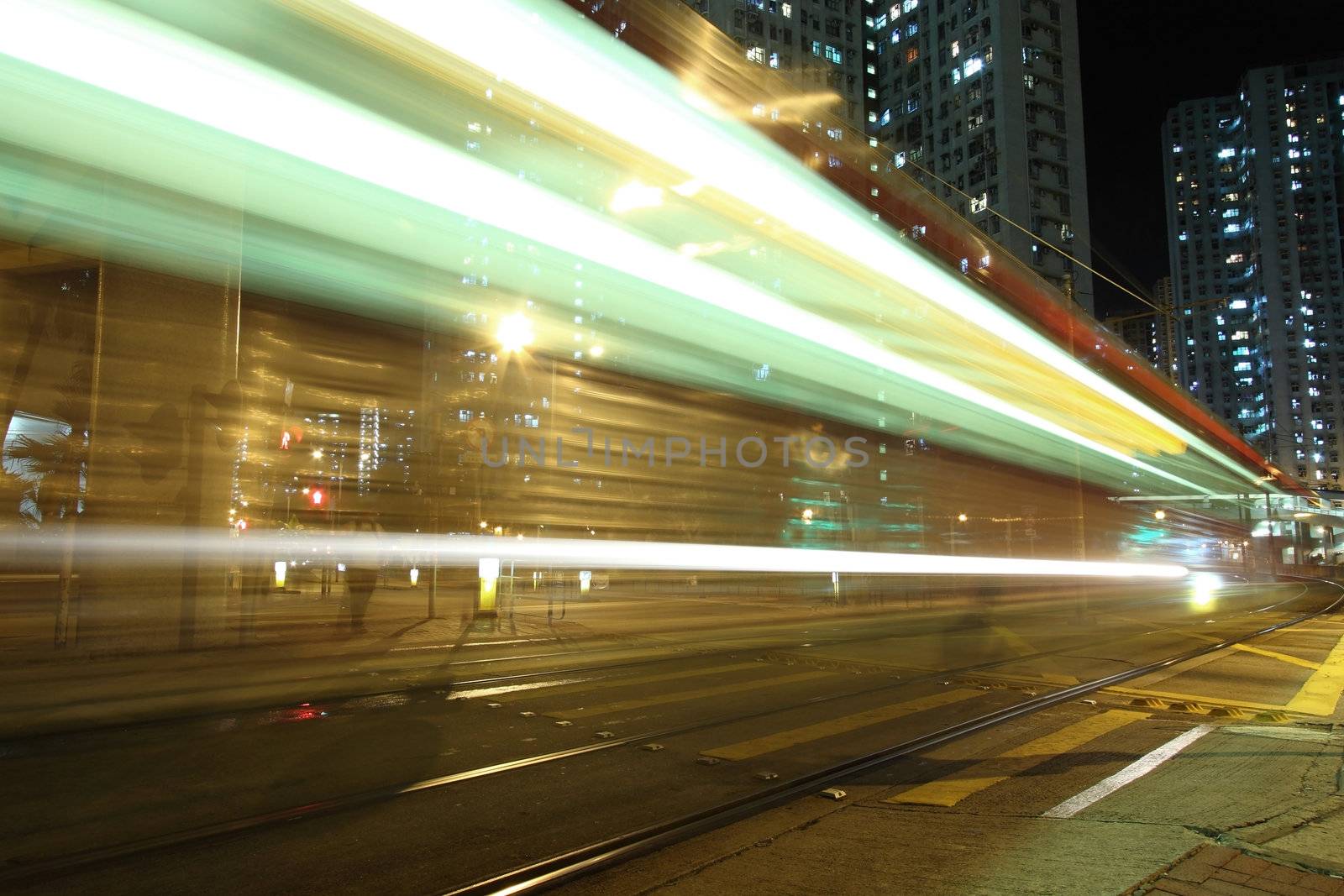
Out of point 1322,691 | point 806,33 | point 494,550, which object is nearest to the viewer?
point 494,550

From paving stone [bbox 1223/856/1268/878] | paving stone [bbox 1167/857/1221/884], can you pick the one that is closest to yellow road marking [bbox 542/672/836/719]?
paving stone [bbox 1167/857/1221/884]

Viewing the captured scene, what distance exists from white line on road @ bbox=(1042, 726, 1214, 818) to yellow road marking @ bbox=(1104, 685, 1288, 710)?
1352 mm

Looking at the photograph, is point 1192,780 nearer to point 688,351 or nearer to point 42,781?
point 688,351

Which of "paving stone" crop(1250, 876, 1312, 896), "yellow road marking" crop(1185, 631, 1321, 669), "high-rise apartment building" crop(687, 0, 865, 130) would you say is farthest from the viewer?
"high-rise apartment building" crop(687, 0, 865, 130)

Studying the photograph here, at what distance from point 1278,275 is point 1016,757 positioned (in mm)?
150345

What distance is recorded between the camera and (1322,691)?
338 inches

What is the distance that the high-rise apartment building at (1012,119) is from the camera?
53.8 metres

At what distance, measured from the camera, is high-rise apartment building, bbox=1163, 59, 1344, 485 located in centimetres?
12244

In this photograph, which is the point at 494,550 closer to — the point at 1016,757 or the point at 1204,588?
the point at 1016,757

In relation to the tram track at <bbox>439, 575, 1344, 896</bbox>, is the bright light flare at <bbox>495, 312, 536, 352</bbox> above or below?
above

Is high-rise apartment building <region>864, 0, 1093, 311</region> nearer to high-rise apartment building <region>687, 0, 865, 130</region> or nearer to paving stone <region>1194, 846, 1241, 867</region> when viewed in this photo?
high-rise apartment building <region>687, 0, 865, 130</region>

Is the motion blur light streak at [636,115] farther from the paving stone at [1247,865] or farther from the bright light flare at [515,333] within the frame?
the paving stone at [1247,865]

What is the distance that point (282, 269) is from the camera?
4840 mm

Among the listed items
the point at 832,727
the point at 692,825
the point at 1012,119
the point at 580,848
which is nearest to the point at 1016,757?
the point at 832,727
